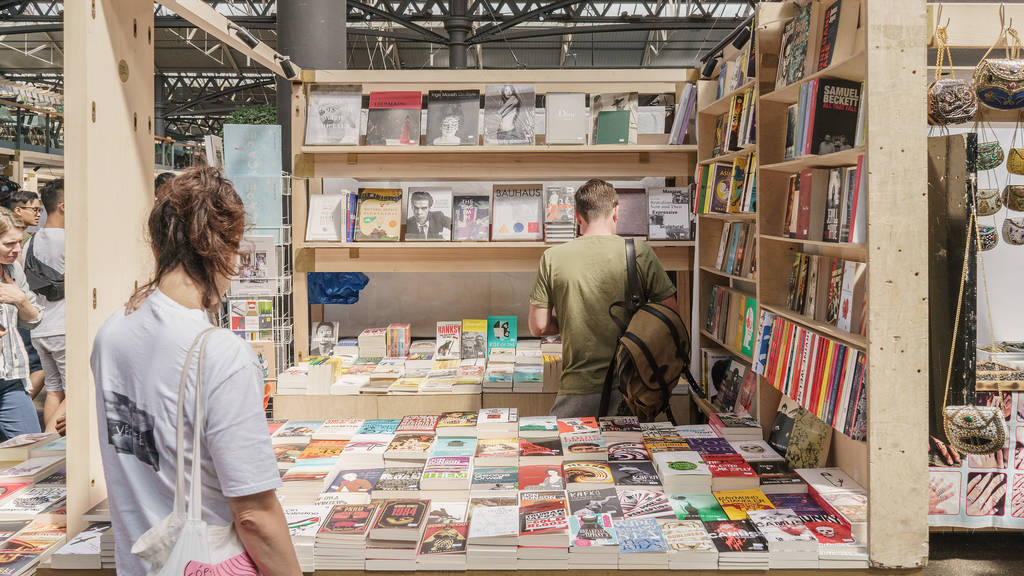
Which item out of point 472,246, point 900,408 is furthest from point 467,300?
point 900,408

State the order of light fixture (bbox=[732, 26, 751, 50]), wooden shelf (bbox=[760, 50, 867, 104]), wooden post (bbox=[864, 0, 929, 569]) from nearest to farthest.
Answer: wooden post (bbox=[864, 0, 929, 569])
wooden shelf (bbox=[760, 50, 867, 104])
light fixture (bbox=[732, 26, 751, 50])

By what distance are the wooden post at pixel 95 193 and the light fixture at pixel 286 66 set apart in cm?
164

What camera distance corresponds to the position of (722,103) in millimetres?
3752

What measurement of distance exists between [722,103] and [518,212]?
1.34 meters

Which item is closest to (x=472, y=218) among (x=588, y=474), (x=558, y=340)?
(x=558, y=340)

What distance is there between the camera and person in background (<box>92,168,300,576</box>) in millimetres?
1362

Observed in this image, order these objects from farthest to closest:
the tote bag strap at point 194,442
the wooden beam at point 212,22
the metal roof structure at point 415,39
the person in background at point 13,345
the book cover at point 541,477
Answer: the metal roof structure at point 415,39
the person in background at point 13,345
the wooden beam at point 212,22
the book cover at point 541,477
the tote bag strap at point 194,442

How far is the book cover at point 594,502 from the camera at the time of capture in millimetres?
2205

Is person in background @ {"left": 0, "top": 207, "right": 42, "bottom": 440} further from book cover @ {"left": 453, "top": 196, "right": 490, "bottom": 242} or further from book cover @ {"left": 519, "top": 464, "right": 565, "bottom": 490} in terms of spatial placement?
book cover @ {"left": 519, "top": 464, "right": 565, "bottom": 490}

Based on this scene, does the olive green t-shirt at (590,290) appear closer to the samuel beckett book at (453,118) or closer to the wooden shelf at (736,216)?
the wooden shelf at (736,216)

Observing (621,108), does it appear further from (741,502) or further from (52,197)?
(52,197)

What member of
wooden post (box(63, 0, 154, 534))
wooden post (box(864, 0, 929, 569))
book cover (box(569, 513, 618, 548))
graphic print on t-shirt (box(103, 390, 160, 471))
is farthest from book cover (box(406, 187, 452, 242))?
graphic print on t-shirt (box(103, 390, 160, 471))

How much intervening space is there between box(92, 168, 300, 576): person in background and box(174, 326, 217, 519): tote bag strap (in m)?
0.01

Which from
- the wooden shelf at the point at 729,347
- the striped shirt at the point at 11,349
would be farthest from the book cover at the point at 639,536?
the striped shirt at the point at 11,349
